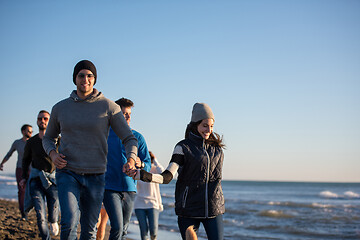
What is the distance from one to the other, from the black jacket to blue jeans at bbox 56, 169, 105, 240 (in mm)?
876

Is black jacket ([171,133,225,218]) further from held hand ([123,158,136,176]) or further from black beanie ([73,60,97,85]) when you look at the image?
black beanie ([73,60,97,85])

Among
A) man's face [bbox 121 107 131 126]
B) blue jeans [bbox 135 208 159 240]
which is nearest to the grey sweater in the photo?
man's face [bbox 121 107 131 126]

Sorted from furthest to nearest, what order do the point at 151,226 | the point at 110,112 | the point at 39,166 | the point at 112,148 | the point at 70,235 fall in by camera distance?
the point at 151,226, the point at 39,166, the point at 112,148, the point at 110,112, the point at 70,235

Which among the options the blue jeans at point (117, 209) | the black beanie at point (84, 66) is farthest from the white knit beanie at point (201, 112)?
the blue jeans at point (117, 209)

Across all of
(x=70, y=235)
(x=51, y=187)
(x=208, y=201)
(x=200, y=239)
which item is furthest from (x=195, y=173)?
(x=200, y=239)

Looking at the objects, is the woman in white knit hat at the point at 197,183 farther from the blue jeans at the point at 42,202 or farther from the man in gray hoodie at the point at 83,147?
the blue jeans at the point at 42,202

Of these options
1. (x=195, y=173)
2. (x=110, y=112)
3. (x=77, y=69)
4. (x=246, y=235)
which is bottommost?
(x=246, y=235)

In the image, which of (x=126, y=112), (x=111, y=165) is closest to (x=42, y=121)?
(x=126, y=112)

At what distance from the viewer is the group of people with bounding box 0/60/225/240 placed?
4.14 m

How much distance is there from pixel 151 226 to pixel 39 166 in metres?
2.22

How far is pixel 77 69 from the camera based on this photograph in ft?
14.3

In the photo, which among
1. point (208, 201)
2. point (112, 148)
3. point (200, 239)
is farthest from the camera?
point (200, 239)

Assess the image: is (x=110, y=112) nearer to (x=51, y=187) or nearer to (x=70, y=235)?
(x=70, y=235)

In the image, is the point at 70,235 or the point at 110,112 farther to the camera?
the point at 110,112
